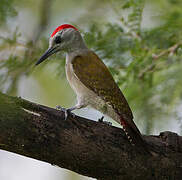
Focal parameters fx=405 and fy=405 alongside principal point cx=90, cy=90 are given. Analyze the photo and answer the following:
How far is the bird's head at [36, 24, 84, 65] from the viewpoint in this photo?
3.97 m

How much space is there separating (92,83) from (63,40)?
2.63 ft

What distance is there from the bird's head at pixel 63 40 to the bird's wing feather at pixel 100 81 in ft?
0.84

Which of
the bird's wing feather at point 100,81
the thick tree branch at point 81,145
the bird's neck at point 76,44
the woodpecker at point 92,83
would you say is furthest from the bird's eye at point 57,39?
the thick tree branch at point 81,145

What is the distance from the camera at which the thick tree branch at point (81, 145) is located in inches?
103

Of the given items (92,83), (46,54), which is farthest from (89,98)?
(46,54)

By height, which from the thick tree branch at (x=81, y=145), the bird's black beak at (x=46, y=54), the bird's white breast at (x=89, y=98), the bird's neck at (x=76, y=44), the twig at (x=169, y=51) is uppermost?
the bird's neck at (x=76, y=44)

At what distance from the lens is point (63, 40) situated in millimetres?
4176

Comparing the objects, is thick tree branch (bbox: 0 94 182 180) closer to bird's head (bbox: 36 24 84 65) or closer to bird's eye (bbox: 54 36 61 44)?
bird's head (bbox: 36 24 84 65)

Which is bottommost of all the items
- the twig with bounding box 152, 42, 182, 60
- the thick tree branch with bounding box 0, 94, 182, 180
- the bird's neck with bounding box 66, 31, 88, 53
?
the thick tree branch with bounding box 0, 94, 182, 180

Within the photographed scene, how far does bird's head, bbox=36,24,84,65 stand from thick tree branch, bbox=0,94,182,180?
1208 millimetres

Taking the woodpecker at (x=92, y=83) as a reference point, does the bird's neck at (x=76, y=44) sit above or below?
above

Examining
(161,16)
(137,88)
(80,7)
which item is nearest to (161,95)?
(137,88)

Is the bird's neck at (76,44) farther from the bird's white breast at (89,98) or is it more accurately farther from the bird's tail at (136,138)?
the bird's tail at (136,138)

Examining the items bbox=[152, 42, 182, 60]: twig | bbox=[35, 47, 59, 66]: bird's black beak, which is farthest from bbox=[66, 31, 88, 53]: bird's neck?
bbox=[152, 42, 182, 60]: twig
